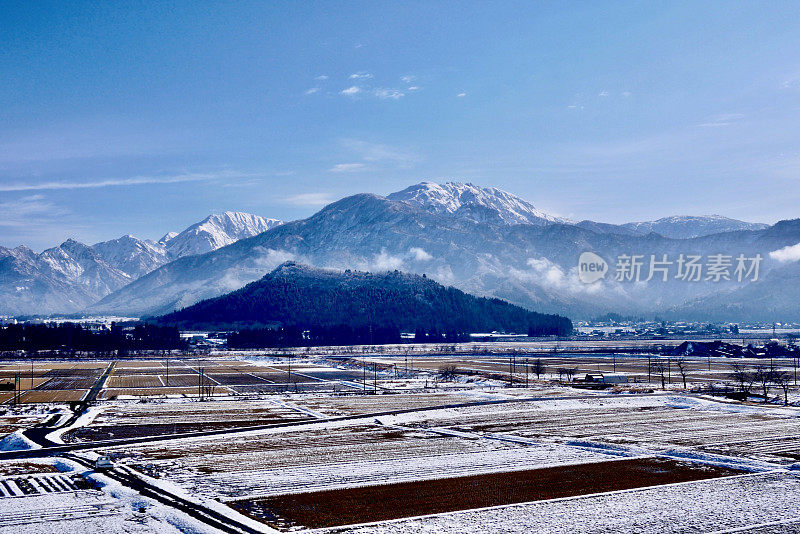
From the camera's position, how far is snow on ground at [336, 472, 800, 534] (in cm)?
2889

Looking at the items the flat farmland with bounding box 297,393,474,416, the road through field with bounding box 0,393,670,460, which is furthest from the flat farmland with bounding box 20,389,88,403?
the flat farmland with bounding box 297,393,474,416

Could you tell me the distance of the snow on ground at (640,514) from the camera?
28.9 m

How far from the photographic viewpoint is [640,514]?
31.0 metres

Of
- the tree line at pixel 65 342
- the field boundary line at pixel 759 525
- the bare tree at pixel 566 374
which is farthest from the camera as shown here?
the tree line at pixel 65 342

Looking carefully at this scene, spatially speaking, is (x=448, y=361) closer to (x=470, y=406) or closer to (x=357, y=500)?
(x=470, y=406)

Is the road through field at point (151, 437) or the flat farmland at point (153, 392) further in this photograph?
the flat farmland at point (153, 392)

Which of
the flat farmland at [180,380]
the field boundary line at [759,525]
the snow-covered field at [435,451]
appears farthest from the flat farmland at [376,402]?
the field boundary line at [759,525]

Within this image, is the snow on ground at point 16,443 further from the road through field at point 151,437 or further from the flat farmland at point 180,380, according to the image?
the flat farmland at point 180,380

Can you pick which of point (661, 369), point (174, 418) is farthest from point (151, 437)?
point (661, 369)

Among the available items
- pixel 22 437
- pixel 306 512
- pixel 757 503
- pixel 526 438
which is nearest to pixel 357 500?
pixel 306 512

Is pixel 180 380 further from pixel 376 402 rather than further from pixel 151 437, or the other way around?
pixel 151 437

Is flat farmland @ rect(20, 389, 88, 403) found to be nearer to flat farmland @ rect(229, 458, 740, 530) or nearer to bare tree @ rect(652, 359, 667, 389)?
flat farmland @ rect(229, 458, 740, 530)

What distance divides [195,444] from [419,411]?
957 inches

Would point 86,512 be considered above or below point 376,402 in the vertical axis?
above
